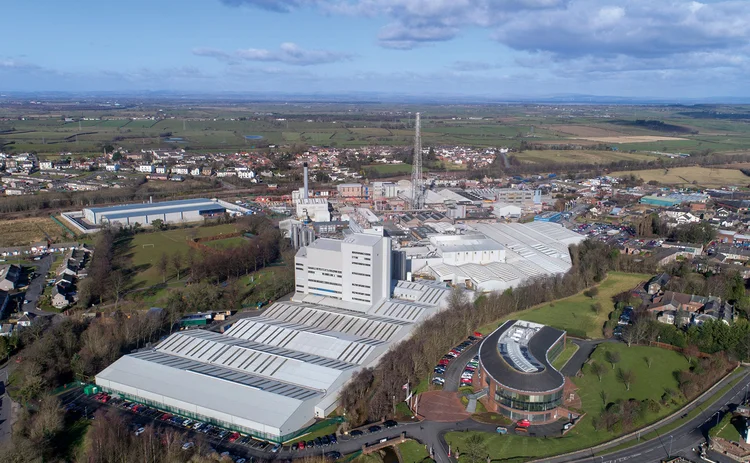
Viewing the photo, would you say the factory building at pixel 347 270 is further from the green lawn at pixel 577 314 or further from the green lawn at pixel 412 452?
the green lawn at pixel 412 452

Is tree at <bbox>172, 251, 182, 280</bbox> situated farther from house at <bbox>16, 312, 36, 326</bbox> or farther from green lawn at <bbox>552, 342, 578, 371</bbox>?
green lawn at <bbox>552, 342, 578, 371</bbox>

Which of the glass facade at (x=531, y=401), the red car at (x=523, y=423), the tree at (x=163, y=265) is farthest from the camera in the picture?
the tree at (x=163, y=265)

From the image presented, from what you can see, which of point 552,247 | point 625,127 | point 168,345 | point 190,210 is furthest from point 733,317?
point 625,127

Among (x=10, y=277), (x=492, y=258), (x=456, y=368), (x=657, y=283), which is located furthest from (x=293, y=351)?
(x=657, y=283)


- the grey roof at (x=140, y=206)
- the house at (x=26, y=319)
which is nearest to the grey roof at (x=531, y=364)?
the house at (x=26, y=319)

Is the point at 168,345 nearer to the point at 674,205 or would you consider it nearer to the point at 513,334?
the point at 513,334
